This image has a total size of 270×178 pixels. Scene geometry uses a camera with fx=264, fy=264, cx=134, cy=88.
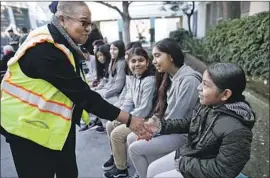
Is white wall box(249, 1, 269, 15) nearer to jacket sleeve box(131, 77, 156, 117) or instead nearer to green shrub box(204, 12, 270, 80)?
green shrub box(204, 12, 270, 80)

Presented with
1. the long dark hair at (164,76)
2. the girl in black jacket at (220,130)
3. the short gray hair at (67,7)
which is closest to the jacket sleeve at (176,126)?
the girl in black jacket at (220,130)

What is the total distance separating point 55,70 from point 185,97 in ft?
3.47

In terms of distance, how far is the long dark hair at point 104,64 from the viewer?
4148mm

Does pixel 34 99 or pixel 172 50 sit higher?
pixel 172 50

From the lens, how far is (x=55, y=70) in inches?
60.5

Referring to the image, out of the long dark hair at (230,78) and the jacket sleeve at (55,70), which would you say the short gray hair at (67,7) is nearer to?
the jacket sleeve at (55,70)

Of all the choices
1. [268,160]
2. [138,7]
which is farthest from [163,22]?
[268,160]

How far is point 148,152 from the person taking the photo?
87.5 inches

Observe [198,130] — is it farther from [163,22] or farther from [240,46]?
[163,22]

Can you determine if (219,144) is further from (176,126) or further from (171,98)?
(171,98)

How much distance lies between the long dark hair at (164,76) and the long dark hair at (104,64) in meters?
1.77

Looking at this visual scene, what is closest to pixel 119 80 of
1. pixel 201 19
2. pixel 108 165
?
pixel 108 165

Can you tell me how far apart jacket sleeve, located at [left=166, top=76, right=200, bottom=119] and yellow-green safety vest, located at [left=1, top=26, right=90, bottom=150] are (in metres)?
0.90

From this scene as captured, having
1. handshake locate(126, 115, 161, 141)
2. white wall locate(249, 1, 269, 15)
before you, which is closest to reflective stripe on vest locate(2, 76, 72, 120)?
handshake locate(126, 115, 161, 141)
